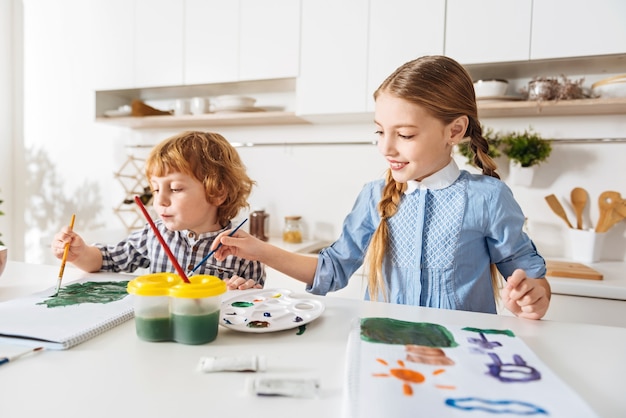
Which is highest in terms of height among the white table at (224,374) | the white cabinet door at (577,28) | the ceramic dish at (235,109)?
the white cabinet door at (577,28)

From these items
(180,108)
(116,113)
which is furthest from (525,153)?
(116,113)

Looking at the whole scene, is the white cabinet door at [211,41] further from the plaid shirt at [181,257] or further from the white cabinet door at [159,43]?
the plaid shirt at [181,257]

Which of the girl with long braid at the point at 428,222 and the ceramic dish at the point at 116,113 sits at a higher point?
the ceramic dish at the point at 116,113

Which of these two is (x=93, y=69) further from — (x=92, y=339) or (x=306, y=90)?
(x=92, y=339)

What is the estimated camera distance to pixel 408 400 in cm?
44

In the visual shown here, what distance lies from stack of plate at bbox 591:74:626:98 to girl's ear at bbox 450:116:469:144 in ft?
3.96

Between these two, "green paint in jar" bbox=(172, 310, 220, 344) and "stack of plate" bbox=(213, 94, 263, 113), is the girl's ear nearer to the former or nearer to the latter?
"green paint in jar" bbox=(172, 310, 220, 344)

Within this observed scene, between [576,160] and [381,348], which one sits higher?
[576,160]

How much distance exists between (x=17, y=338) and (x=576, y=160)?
2228mm

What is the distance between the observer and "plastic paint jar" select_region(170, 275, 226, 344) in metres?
0.60

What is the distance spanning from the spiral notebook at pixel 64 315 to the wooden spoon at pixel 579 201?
1974mm

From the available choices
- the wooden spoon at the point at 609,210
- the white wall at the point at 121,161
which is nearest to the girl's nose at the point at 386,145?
the white wall at the point at 121,161

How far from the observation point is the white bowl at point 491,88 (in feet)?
6.32

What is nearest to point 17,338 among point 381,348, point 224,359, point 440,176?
point 224,359
